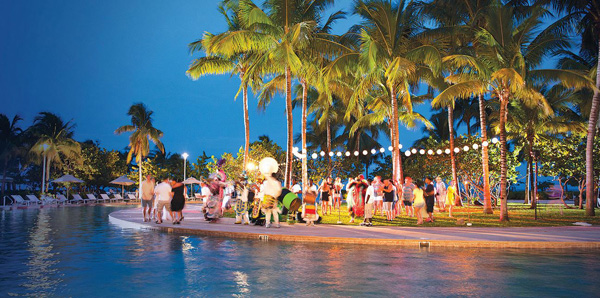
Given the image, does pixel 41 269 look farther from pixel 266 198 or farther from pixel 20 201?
pixel 20 201

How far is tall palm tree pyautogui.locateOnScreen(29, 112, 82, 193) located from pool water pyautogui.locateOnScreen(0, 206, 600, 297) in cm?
3701

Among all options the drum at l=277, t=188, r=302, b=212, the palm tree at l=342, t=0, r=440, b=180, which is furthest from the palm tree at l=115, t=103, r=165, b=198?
the drum at l=277, t=188, r=302, b=212

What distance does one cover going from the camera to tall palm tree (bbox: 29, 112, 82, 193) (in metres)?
47.3

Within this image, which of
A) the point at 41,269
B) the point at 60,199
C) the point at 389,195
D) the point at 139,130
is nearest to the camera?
the point at 41,269

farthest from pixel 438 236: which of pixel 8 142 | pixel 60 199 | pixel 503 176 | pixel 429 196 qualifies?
pixel 8 142

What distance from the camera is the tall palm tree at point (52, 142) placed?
155 feet

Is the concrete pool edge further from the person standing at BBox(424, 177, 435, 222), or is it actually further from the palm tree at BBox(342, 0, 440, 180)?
the palm tree at BBox(342, 0, 440, 180)

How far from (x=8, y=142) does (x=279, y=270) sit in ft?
174

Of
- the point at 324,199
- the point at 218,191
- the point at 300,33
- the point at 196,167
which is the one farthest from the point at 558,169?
the point at 196,167

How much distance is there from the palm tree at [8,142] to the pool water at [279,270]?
144 feet

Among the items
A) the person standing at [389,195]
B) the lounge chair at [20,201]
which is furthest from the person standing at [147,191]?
the lounge chair at [20,201]

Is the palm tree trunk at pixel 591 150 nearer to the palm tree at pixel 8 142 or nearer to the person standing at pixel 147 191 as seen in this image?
the person standing at pixel 147 191

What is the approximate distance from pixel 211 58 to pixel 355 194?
51.6 ft

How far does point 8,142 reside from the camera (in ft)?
173
